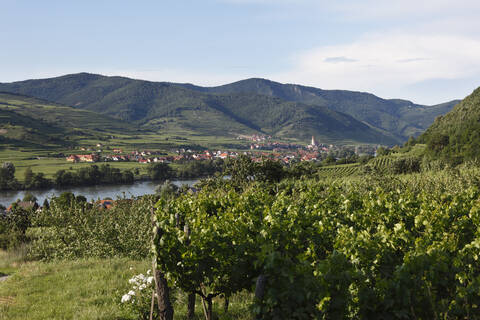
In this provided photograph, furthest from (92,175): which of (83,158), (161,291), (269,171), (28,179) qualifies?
(161,291)

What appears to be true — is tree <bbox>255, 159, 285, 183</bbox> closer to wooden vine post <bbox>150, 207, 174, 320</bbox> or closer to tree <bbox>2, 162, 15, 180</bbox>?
wooden vine post <bbox>150, 207, 174, 320</bbox>

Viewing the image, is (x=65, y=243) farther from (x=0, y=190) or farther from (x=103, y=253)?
(x=0, y=190)

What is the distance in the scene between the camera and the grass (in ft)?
20.5

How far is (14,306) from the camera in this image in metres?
6.75

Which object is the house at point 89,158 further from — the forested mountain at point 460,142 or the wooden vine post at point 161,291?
the wooden vine post at point 161,291

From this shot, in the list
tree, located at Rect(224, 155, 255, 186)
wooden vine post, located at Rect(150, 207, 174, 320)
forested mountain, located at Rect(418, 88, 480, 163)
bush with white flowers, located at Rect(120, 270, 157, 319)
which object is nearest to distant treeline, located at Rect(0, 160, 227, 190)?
forested mountain, located at Rect(418, 88, 480, 163)

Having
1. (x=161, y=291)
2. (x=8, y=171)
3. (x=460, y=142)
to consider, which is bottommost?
(x=8, y=171)

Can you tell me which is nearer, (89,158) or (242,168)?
(242,168)

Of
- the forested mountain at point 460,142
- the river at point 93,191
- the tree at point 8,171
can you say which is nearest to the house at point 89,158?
the tree at point 8,171

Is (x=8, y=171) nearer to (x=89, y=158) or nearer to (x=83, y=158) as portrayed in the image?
(x=89, y=158)

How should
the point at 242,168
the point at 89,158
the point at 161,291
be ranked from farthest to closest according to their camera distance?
the point at 89,158
the point at 242,168
the point at 161,291

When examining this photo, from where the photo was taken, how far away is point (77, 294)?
736 centimetres

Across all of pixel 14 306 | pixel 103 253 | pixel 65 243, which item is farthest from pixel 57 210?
pixel 14 306

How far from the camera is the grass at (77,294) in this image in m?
6.26
